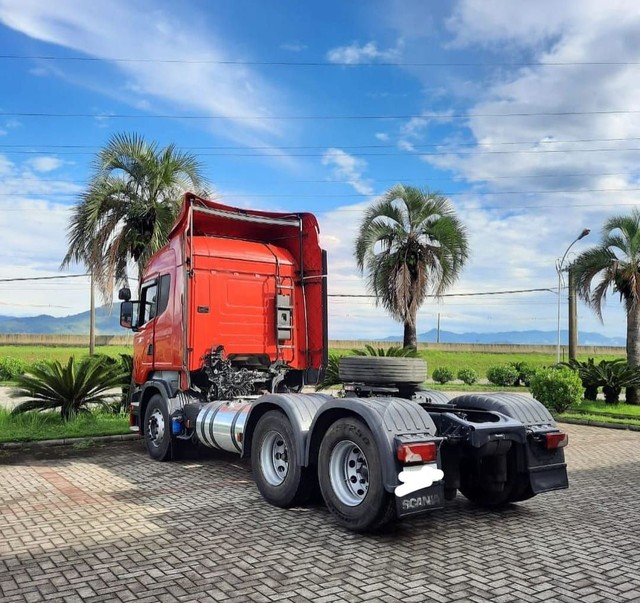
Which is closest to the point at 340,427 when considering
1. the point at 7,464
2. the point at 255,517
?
the point at 255,517

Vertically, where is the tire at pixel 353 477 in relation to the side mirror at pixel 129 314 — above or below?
below

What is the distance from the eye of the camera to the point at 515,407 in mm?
6375

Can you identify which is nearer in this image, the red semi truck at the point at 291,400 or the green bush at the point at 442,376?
the red semi truck at the point at 291,400

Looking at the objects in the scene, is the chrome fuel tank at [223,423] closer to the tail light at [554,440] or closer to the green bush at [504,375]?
the tail light at [554,440]

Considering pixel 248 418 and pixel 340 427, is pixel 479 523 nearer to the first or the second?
pixel 340 427

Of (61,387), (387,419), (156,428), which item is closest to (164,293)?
(156,428)

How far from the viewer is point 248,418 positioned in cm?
714

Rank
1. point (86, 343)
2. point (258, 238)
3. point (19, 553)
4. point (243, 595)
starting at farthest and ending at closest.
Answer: point (86, 343) < point (258, 238) < point (19, 553) < point (243, 595)

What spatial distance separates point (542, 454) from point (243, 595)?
3349 millimetres

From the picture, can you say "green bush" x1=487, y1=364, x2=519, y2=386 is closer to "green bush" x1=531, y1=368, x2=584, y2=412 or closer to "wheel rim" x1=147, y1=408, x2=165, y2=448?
"green bush" x1=531, y1=368, x2=584, y2=412

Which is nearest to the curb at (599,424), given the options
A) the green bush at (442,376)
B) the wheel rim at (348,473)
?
the wheel rim at (348,473)

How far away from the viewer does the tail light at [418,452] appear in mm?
5105

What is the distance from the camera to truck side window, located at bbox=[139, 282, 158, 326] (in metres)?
Result: 9.76

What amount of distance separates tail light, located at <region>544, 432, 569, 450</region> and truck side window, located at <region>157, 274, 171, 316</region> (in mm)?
5540
